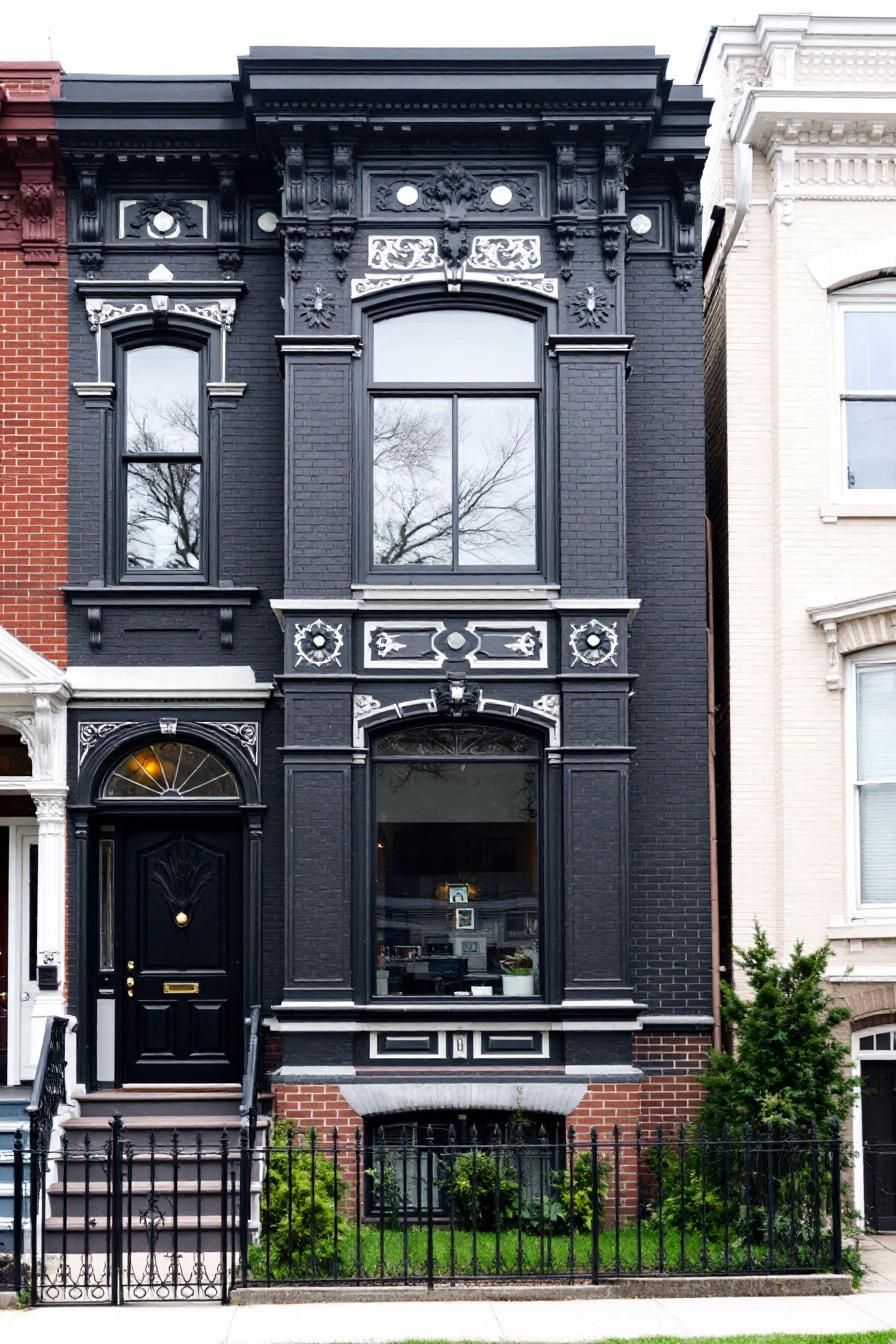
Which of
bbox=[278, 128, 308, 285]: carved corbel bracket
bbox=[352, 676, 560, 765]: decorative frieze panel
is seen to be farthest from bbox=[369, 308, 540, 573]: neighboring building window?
bbox=[352, 676, 560, 765]: decorative frieze panel

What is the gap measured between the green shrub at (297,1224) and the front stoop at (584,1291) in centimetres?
24

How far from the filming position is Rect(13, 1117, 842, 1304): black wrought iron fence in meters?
11.0

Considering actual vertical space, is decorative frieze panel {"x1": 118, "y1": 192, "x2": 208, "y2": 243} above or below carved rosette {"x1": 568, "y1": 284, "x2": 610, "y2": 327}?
above

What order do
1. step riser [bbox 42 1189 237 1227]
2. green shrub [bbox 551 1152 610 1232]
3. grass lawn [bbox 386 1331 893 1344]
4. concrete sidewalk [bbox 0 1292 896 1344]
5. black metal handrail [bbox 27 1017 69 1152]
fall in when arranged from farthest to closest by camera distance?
green shrub [bbox 551 1152 610 1232] → step riser [bbox 42 1189 237 1227] → black metal handrail [bbox 27 1017 69 1152] → concrete sidewalk [bbox 0 1292 896 1344] → grass lawn [bbox 386 1331 893 1344]

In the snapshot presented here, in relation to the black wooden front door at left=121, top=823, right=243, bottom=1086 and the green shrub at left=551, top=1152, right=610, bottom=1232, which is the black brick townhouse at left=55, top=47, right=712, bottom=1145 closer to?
the black wooden front door at left=121, top=823, right=243, bottom=1086

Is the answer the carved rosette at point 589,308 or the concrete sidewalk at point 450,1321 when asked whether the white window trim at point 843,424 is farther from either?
the concrete sidewalk at point 450,1321

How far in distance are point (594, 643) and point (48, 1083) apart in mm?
5490

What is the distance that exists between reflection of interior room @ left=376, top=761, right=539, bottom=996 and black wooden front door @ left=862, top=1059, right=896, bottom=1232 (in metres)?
2.86

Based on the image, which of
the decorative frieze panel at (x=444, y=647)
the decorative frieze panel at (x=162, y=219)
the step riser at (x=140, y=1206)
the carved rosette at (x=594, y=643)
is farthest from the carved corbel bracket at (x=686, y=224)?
the step riser at (x=140, y=1206)

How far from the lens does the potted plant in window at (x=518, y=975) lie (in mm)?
13633

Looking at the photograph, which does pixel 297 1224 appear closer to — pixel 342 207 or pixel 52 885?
pixel 52 885

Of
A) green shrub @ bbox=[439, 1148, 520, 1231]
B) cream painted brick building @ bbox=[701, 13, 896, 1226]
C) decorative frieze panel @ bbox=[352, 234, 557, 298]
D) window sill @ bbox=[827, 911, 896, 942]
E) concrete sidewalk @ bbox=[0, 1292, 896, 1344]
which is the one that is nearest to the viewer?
concrete sidewalk @ bbox=[0, 1292, 896, 1344]

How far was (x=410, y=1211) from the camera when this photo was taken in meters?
13.1

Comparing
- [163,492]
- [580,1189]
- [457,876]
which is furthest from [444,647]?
[580,1189]
